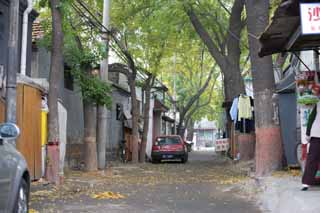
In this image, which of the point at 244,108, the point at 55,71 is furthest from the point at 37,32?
the point at 244,108

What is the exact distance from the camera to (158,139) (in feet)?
90.4

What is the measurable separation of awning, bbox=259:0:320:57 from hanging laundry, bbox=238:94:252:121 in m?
7.49

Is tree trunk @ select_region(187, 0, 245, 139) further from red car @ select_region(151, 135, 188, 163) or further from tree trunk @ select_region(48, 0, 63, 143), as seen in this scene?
tree trunk @ select_region(48, 0, 63, 143)

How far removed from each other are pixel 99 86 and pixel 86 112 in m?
1.26

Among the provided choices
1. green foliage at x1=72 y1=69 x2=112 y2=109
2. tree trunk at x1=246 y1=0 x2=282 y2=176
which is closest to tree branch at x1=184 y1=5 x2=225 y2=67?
green foliage at x1=72 y1=69 x2=112 y2=109

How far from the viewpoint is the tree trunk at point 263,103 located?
12.1 metres

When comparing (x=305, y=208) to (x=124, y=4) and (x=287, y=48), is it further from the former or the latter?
(x=124, y=4)

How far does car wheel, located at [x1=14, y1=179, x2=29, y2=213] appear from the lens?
19.6 feet

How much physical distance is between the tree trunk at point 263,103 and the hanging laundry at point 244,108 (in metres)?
4.75

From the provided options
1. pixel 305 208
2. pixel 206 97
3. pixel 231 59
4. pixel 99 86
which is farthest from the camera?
pixel 206 97

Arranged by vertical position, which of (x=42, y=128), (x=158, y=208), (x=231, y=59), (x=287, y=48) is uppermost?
(x=231, y=59)

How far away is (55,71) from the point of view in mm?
12867

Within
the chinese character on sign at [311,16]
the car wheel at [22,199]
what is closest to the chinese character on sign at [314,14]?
the chinese character on sign at [311,16]

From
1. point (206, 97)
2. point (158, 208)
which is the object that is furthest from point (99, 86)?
point (206, 97)
